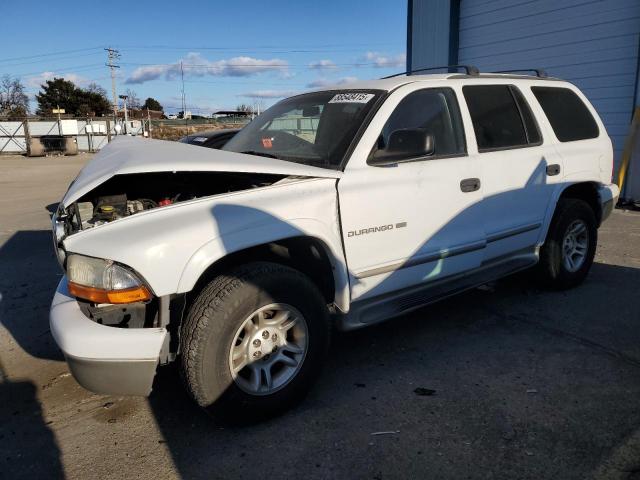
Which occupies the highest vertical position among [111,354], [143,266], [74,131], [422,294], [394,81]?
[394,81]

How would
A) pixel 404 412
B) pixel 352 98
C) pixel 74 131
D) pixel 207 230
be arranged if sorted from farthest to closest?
pixel 74 131
pixel 352 98
pixel 404 412
pixel 207 230

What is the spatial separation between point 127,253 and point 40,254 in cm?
508

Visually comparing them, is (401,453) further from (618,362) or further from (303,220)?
(618,362)

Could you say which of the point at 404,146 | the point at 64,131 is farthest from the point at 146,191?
the point at 64,131

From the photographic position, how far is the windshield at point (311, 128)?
330cm

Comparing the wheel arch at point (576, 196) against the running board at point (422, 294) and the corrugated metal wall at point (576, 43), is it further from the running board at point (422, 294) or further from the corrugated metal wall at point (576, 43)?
the corrugated metal wall at point (576, 43)

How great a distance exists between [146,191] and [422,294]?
Answer: 2105mm

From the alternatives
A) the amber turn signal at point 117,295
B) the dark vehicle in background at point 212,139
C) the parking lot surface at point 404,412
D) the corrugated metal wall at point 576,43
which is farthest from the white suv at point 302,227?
the corrugated metal wall at point 576,43

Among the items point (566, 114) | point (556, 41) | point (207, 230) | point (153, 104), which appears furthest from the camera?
point (153, 104)

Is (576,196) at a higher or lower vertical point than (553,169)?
lower

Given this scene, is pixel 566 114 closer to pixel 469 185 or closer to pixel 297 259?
pixel 469 185

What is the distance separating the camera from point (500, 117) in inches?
158

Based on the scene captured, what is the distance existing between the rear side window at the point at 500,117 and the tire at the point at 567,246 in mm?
774

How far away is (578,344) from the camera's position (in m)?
3.76
